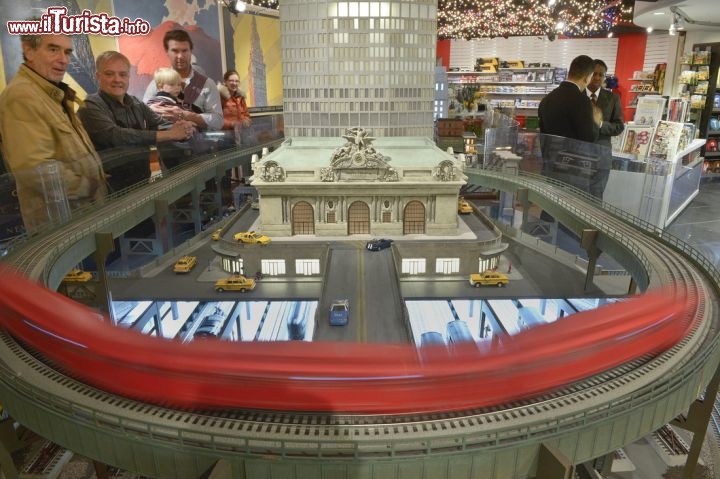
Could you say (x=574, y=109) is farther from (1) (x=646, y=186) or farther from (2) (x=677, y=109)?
(2) (x=677, y=109)

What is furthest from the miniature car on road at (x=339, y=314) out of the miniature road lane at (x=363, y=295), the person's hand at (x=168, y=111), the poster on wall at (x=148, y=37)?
the poster on wall at (x=148, y=37)

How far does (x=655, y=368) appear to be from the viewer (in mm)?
16641

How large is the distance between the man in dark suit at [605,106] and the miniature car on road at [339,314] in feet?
80.7

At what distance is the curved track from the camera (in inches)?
535

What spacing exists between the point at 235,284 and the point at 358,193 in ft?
40.5

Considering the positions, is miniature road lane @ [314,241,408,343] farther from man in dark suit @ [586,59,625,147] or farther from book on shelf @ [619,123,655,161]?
book on shelf @ [619,123,655,161]

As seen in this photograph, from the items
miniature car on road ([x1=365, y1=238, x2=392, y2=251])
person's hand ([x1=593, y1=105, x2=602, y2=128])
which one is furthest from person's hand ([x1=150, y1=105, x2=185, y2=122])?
person's hand ([x1=593, y1=105, x2=602, y2=128])

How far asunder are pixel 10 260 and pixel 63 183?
9164mm

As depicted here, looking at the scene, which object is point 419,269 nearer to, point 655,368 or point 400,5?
point 655,368

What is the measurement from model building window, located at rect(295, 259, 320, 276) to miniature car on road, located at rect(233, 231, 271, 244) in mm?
3192

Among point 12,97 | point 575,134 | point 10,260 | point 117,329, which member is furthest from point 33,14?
point 575,134

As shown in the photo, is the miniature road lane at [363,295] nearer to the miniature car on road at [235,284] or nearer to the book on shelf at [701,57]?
the miniature car on road at [235,284]

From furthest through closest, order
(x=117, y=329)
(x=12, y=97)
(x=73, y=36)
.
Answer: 1. (x=73, y=36)
2. (x=12, y=97)
3. (x=117, y=329)

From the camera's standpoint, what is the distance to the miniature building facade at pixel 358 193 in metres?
38.9
